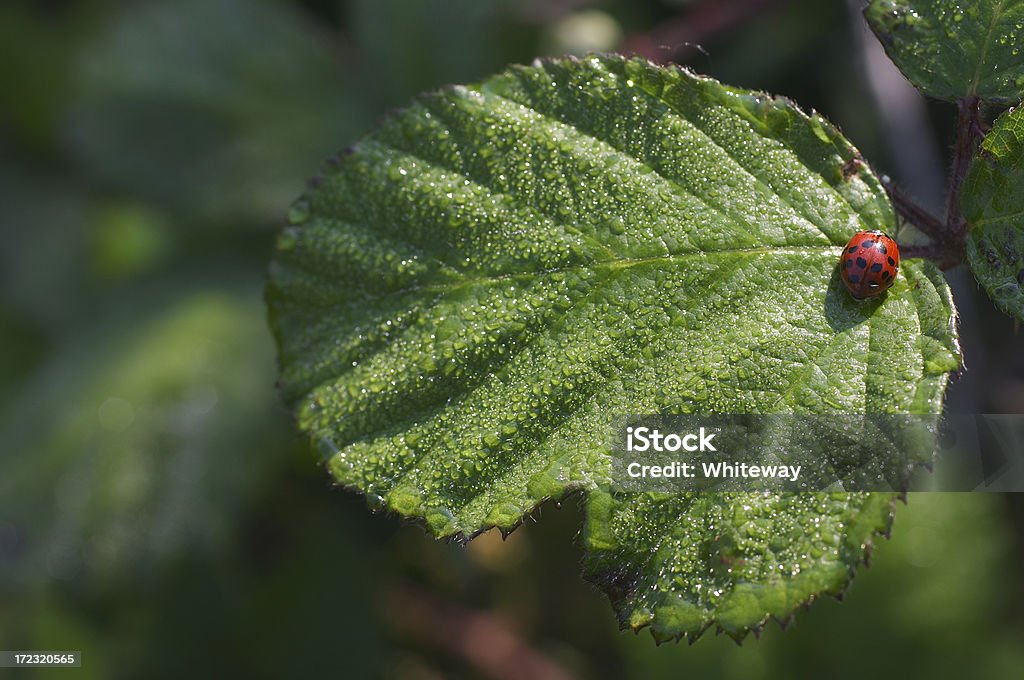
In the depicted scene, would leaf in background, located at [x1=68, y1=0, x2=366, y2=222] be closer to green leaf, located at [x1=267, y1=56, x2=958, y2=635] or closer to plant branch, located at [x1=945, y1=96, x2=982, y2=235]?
green leaf, located at [x1=267, y1=56, x2=958, y2=635]

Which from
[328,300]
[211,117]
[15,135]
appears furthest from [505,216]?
[15,135]

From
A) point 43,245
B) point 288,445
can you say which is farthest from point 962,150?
point 43,245

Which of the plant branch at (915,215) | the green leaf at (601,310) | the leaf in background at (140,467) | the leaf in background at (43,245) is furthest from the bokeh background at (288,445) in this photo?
the green leaf at (601,310)

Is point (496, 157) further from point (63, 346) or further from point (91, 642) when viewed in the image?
point (63, 346)

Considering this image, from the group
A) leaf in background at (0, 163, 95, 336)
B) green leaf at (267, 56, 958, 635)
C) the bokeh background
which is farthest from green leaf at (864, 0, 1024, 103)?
leaf in background at (0, 163, 95, 336)

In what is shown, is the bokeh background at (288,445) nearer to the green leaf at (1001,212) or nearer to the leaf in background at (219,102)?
the leaf in background at (219,102)

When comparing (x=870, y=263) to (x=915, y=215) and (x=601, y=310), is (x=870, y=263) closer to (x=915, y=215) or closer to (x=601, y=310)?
(x=915, y=215)
